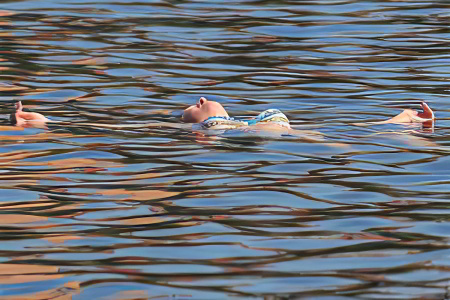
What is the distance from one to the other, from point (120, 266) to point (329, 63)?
7756 millimetres

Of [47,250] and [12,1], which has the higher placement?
[12,1]

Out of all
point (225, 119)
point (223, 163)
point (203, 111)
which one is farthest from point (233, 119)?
point (223, 163)

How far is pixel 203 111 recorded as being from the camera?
28.7 ft

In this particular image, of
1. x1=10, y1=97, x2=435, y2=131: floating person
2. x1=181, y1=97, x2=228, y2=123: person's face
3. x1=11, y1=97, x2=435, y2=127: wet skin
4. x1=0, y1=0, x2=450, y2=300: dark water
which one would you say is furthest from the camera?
x1=181, y1=97, x2=228, y2=123: person's face

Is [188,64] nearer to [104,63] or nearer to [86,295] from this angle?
[104,63]

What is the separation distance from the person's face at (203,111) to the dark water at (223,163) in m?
0.16

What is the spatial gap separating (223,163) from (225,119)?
1453 mm

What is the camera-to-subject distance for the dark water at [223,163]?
4645 mm

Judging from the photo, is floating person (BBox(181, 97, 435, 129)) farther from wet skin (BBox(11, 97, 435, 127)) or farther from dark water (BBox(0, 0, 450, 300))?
dark water (BBox(0, 0, 450, 300))

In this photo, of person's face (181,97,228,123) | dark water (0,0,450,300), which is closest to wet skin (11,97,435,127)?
person's face (181,97,228,123)

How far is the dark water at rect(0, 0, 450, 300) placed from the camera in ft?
15.2

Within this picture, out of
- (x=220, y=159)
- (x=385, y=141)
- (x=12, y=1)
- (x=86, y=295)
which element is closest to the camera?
(x=86, y=295)

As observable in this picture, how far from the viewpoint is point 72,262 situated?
480 centimetres

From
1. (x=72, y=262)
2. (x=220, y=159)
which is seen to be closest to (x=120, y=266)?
(x=72, y=262)
